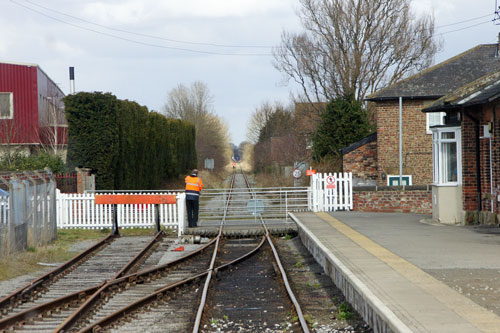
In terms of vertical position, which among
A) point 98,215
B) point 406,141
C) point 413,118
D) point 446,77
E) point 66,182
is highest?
point 446,77

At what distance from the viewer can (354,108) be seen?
38.2 m

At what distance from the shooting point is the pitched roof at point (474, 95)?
16.7 m

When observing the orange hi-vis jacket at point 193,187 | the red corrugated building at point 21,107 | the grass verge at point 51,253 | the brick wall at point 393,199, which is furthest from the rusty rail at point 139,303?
the red corrugated building at point 21,107

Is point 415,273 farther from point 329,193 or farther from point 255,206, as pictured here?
point 255,206

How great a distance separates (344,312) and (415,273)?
1.26m

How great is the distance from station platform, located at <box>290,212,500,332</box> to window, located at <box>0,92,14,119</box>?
26.1 m

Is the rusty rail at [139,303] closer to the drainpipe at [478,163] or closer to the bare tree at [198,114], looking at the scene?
the drainpipe at [478,163]

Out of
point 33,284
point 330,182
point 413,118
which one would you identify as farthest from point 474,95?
point 413,118

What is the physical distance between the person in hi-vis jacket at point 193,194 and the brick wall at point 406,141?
13.2 metres

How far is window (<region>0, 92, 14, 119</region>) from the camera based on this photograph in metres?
38.6

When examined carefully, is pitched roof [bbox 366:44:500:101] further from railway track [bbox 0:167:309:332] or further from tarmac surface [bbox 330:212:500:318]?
railway track [bbox 0:167:309:332]

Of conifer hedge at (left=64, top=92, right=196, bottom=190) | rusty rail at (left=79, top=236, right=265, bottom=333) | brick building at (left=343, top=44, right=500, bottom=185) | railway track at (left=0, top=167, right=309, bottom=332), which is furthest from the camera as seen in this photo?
brick building at (left=343, top=44, right=500, bottom=185)

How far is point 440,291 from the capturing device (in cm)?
857

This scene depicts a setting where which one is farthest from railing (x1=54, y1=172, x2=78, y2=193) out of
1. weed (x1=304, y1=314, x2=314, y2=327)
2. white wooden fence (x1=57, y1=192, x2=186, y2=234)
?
weed (x1=304, y1=314, x2=314, y2=327)
